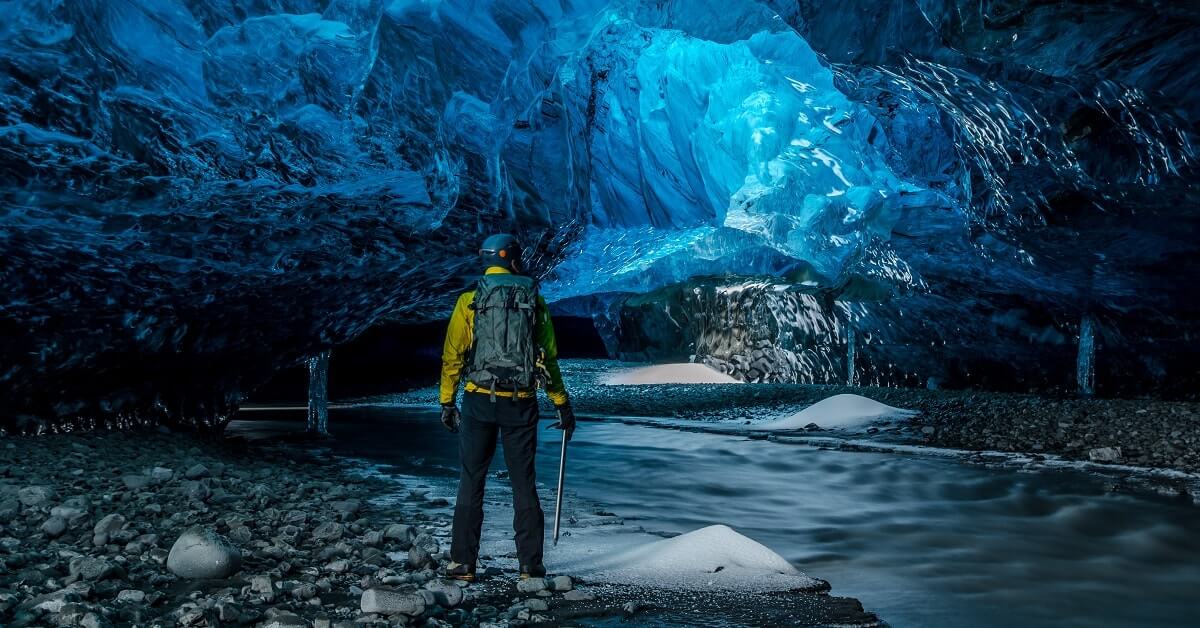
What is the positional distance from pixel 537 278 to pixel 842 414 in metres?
7.36

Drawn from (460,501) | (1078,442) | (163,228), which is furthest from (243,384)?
(1078,442)

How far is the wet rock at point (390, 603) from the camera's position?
3398mm

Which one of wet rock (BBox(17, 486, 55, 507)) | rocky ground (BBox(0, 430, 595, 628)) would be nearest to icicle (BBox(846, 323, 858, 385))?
rocky ground (BBox(0, 430, 595, 628))

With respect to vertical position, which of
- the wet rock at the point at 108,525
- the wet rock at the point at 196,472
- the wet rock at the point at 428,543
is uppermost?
the wet rock at the point at 108,525

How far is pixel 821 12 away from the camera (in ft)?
29.6

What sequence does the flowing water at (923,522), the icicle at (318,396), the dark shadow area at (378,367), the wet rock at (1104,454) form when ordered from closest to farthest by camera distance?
1. the flowing water at (923,522)
2. the wet rock at (1104,454)
3. the icicle at (318,396)
4. the dark shadow area at (378,367)

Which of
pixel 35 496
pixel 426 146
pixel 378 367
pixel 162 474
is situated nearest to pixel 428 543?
pixel 35 496

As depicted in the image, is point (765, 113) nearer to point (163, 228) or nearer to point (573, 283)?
point (573, 283)

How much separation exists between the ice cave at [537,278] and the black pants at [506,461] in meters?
0.04

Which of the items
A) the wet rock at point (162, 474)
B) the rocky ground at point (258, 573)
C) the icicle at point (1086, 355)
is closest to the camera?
the rocky ground at point (258, 573)

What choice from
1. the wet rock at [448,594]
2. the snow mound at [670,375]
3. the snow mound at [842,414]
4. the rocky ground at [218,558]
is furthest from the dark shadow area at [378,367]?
the wet rock at [448,594]

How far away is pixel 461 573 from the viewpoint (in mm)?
4191

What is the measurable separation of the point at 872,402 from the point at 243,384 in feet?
35.2

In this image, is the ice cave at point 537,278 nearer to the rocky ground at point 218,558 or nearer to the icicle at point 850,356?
the rocky ground at point 218,558
